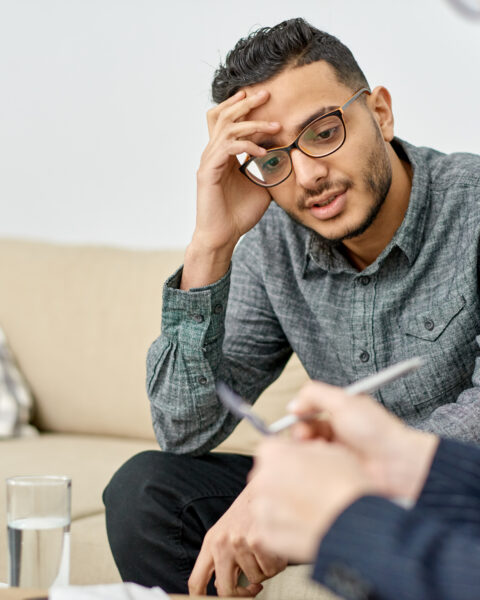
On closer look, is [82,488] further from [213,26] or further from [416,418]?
[213,26]

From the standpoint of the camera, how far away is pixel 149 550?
135 centimetres

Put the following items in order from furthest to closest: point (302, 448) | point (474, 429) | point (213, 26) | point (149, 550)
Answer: point (213, 26) < point (149, 550) < point (474, 429) < point (302, 448)

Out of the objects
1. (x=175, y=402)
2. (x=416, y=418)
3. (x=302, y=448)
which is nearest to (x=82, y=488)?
(x=175, y=402)

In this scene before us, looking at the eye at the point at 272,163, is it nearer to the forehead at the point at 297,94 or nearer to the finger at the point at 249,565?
the forehead at the point at 297,94

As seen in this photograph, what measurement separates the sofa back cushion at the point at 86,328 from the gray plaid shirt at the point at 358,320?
2.16ft

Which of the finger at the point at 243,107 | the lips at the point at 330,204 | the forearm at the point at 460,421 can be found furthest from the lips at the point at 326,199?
the forearm at the point at 460,421

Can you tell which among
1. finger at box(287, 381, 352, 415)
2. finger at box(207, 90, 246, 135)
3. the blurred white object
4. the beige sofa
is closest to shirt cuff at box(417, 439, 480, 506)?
finger at box(287, 381, 352, 415)

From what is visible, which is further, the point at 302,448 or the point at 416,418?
the point at 416,418

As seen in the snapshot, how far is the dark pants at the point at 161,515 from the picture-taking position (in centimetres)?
135

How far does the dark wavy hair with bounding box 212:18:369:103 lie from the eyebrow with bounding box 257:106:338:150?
10 centimetres

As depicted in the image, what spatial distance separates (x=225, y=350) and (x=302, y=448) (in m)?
1.05

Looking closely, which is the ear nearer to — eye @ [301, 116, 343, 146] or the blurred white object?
eye @ [301, 116, 343, 146]

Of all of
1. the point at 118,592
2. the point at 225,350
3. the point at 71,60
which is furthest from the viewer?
the point at 71,60

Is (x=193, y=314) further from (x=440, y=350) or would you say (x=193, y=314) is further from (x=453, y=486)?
(x=453, y=486)
